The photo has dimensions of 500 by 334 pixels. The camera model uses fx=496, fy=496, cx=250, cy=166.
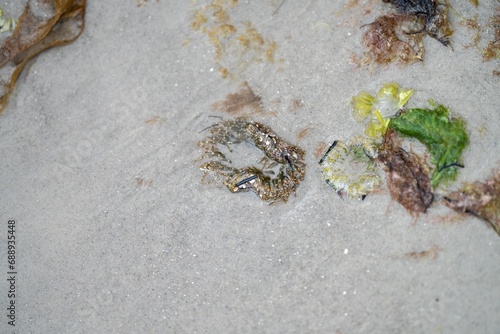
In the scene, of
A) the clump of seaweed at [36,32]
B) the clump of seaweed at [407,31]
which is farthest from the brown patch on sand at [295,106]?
the clump of seaweed at [36,32]

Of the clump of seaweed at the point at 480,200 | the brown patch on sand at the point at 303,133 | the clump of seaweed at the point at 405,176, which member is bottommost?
the clump of seaweed at the point at 480,200

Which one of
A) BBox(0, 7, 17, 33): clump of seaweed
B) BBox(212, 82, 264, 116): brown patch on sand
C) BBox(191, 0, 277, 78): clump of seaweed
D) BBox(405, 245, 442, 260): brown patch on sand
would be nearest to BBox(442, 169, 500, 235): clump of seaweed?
BBox(405, 245, 442, 260): brown patch on sand

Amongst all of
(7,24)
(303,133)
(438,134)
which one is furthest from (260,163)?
(7,24)

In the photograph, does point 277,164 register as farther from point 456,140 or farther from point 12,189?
point 12,189

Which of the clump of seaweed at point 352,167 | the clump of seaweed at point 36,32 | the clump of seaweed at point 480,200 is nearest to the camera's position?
the clump of seaweed at point 480,200

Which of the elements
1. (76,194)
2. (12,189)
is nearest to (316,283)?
(76,194)

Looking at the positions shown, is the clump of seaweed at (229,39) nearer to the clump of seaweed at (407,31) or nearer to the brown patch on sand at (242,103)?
the brown patch on sand at (242,103)
